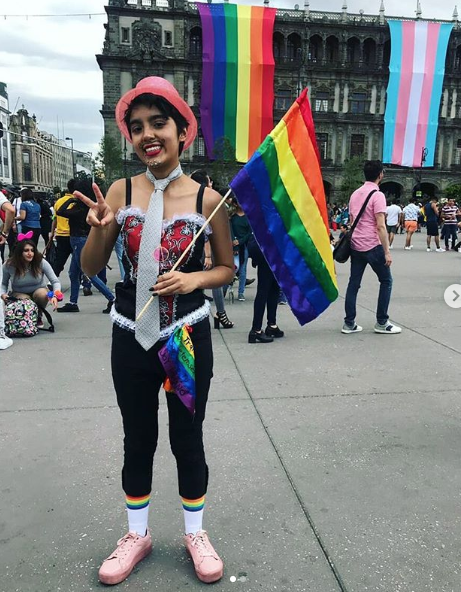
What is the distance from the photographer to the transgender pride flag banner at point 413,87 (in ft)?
145

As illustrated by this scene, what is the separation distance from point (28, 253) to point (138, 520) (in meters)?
4.71

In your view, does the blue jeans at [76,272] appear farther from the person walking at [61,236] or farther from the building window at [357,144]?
the building window at [357,144]

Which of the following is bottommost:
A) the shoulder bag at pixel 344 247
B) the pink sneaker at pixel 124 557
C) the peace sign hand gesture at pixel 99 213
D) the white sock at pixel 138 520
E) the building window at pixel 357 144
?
the pink sneaker at pixel 124 557

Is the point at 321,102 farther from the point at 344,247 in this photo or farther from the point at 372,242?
the point at 372,242

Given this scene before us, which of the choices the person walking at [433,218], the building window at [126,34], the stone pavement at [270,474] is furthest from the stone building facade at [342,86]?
the stone pavement at [270,474]

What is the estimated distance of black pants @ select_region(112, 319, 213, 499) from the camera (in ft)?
6.89

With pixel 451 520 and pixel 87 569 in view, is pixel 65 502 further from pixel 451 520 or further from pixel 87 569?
pixel 451 520

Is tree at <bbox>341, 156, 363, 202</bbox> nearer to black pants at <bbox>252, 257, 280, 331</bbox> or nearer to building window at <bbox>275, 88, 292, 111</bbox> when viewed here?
building window at <bbox>275, 88, 292, 111</bbox>

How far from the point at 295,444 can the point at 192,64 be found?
54.1 metres

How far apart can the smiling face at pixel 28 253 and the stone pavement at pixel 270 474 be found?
130 centimetres

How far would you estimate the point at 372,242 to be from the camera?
5.95 m

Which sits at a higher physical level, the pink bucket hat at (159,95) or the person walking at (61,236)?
the pink bucket hat at (159,95)

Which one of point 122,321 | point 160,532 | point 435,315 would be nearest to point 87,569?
point 160,532

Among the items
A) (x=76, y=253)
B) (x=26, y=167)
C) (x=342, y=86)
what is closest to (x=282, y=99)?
(x=342, y=86)
